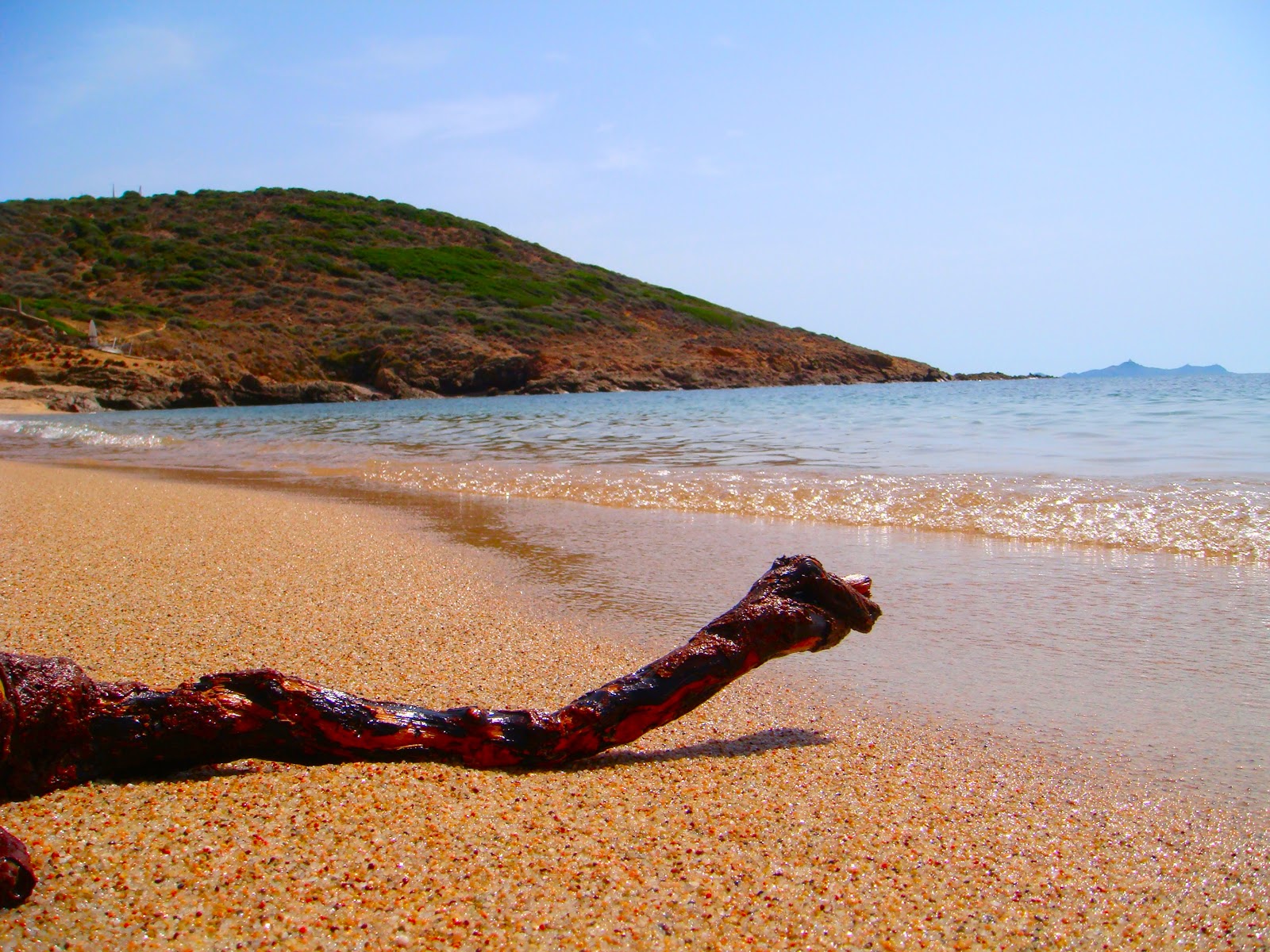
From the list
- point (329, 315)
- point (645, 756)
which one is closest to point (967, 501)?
point (645, 756)

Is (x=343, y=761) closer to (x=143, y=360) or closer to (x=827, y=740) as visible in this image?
(x=827, y=740)

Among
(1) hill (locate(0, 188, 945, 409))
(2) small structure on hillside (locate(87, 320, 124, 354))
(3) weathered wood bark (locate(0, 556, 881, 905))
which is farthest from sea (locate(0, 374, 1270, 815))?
(1) hill (locate(0, 188, 945, 409))

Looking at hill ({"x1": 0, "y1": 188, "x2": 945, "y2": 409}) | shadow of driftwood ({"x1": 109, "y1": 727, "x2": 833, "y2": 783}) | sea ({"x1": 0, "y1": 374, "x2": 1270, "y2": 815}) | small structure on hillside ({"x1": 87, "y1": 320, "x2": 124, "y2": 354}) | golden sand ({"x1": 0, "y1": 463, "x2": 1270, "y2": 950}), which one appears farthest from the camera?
hill ({"x1": 0, "y1": 188, "x2": 945, "y2": 409})

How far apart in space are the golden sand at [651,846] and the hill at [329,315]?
1261 inches

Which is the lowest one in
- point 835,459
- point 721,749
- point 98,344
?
point 721,749

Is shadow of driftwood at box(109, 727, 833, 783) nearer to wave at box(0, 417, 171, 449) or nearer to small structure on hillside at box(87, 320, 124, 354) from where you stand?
wave at box(0, 417, 171, 449)

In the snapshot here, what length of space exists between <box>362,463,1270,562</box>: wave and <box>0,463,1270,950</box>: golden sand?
366cm

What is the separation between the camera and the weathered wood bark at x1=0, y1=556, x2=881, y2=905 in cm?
189

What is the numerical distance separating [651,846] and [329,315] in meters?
46.6

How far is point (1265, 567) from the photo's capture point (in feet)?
15.8

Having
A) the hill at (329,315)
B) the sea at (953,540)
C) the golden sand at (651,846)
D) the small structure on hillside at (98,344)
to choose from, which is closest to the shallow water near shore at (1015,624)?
the sea at (953,540)

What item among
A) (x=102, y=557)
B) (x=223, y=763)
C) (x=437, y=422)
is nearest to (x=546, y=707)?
(x=223, y=763)

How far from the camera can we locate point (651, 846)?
1.91 metres

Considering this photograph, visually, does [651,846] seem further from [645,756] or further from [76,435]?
[76,435]
